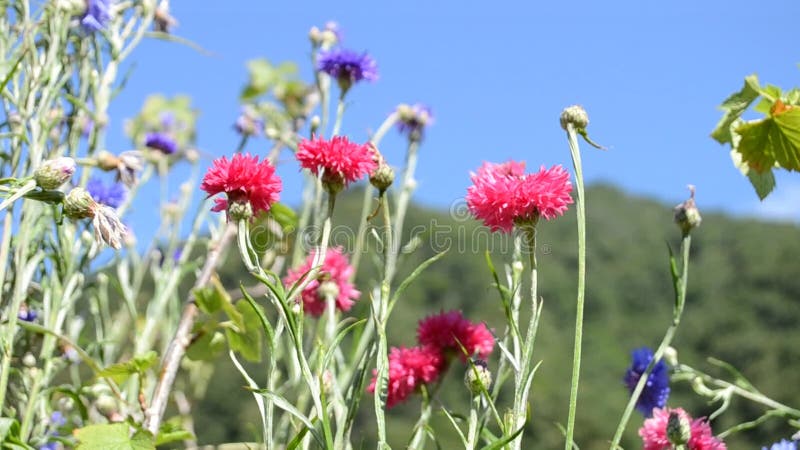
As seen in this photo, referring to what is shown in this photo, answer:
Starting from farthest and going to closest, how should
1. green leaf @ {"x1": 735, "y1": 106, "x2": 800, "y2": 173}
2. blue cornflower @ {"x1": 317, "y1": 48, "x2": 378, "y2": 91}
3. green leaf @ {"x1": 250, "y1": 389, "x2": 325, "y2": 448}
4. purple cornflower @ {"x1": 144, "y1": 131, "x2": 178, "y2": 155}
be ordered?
purple cornflower @ {"x1": 144, "y1": 131, "x2": 178, "y2": 155} < blue cornflower @ {"x1": 317, "y1": 48, "x2": 378, "y2": 91} < green leaf @ {"x1": 735, "y1": 106, "x2": 800, "y2": 173} < green leaf @ {"x1": 250, "y1": 389, "x2": 325, "y2": 448}

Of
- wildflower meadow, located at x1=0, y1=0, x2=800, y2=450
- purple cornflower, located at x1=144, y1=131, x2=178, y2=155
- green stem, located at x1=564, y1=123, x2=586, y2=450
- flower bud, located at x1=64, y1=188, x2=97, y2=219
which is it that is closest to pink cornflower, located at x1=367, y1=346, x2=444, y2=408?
wildflower meadow, located at x1=0, y1=0, x2=800, y2=450

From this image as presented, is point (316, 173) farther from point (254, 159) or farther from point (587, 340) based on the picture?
point (587, 340)

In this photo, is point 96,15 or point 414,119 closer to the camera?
point 96,15

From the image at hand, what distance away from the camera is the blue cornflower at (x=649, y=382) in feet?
3.79

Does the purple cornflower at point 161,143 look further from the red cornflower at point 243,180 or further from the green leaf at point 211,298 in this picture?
the red cornflower at point 243,180

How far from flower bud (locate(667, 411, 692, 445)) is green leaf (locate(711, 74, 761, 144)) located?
0.38m

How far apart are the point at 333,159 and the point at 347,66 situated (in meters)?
0.65

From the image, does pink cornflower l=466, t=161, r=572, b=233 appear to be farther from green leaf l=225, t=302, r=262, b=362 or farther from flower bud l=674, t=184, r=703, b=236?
green leaf l=225, t=302, r=262, b=362

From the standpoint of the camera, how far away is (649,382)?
45.4 inches

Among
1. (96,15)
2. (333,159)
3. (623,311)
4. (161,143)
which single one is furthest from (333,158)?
(623,311)

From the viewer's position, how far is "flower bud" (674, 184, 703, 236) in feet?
3.60

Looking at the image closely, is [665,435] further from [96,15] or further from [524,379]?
[96,15]

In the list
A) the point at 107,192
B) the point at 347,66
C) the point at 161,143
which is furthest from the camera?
the point at 161,143

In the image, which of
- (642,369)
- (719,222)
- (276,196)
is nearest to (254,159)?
(276,196)
